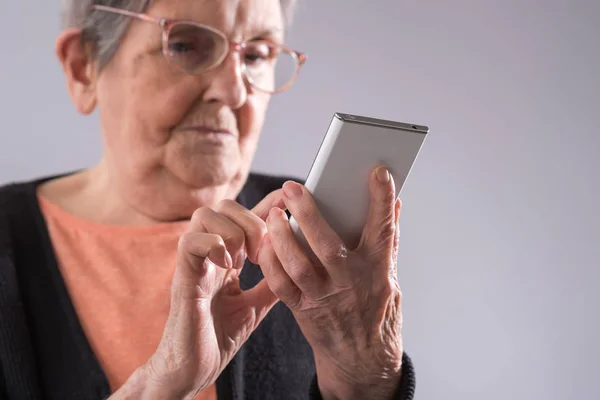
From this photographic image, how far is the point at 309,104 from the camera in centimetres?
166

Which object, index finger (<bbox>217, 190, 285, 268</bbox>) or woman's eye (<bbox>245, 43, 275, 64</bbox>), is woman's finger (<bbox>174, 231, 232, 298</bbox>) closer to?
index finger (<bbox>217, 190, 285, 268</bbox>)

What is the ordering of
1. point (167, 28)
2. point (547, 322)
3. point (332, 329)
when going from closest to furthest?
1. point (332, 329)
2. point (167, 28)
3. point (547, 322)

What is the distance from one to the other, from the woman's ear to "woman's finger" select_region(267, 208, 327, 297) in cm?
49

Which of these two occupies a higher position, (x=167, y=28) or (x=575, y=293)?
(x=167, y=28)

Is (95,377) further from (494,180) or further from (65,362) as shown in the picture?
(494,180)

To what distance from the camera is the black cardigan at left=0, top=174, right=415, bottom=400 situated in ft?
3.22

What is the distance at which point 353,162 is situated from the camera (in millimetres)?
711

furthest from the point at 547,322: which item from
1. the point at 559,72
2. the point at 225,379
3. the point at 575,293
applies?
the point at 225,379

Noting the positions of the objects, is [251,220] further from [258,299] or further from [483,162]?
[483,162]

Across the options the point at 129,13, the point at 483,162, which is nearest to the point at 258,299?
the point at 129,13

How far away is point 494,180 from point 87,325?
113cm

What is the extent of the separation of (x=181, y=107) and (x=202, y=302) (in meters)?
0.33

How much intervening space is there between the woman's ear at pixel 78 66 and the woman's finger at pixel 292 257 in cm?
49

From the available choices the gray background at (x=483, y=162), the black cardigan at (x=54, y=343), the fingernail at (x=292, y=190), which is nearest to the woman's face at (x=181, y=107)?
the black cardigan at (x=54, y=343)
